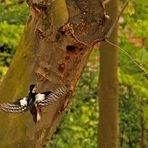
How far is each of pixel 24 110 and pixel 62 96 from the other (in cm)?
26

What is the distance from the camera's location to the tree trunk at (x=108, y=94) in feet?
15.4

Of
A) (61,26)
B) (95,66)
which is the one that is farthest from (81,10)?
(95,66)

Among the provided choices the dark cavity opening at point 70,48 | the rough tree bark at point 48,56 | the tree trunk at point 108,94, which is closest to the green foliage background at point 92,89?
the tree trunk at point 108,94

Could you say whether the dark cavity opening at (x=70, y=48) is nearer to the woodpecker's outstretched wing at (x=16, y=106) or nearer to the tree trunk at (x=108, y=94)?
the woodpecker's outstretched wing at (x=16, y=106)

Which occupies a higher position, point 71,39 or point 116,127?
point 71,39

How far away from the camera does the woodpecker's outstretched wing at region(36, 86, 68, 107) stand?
2.33 metres

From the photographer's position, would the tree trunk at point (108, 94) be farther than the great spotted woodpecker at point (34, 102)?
Yes

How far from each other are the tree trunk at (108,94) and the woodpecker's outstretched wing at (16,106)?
2316mm

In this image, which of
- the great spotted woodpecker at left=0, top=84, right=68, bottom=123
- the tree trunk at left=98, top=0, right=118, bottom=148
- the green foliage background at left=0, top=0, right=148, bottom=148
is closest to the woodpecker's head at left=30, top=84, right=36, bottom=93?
the great spotted woodpecker at left=0, top=84, right=68, bottom=123

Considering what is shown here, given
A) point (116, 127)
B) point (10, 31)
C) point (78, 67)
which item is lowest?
point (116, 127)

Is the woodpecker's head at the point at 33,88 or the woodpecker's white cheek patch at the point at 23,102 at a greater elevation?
the woodpecker's head at the point at 33,88

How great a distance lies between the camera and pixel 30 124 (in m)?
2.51

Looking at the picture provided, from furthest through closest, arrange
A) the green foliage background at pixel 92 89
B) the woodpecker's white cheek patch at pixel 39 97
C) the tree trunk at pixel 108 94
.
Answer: the green foliage background at pixel 92 89 → the tree trunk at pixel 108 94 → the woodpecker's white cheek patch at pixel 39 97

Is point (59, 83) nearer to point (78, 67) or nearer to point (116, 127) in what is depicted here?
point (78, 67)
